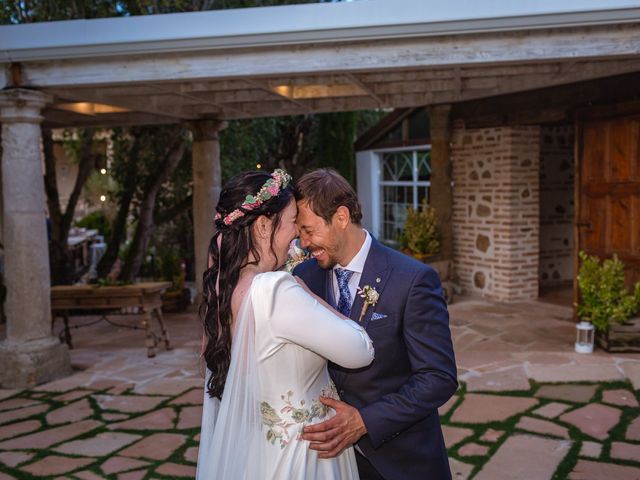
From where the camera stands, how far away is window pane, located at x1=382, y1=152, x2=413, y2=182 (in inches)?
Answer: 525

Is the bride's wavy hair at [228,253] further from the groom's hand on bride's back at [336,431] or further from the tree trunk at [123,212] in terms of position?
Answer: the tree trunk at [123,212]

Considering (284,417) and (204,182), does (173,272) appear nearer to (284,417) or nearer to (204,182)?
(204,182)

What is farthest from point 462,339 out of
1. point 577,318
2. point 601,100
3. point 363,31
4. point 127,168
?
point 127,168

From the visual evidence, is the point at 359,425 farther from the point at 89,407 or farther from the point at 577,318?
the point at 577,318

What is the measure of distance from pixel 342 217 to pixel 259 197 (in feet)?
1.21

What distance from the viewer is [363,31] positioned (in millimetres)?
5180

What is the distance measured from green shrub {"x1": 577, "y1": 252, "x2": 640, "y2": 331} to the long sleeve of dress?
5413 mm

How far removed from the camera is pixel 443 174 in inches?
392

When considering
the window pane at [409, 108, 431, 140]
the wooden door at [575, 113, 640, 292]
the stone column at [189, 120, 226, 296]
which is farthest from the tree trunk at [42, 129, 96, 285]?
the wooden door at [575, 113, 640, 292]

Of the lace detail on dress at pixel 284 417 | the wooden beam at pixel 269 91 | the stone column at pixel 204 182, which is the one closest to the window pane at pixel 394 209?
the stone column at pixel 204 182

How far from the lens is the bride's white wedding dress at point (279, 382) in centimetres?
198

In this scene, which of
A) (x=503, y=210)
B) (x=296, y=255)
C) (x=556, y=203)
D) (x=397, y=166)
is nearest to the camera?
(x=296, y=255)

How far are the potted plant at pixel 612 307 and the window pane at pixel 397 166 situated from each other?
6.70 metres

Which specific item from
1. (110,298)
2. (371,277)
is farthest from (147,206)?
(371,277)
